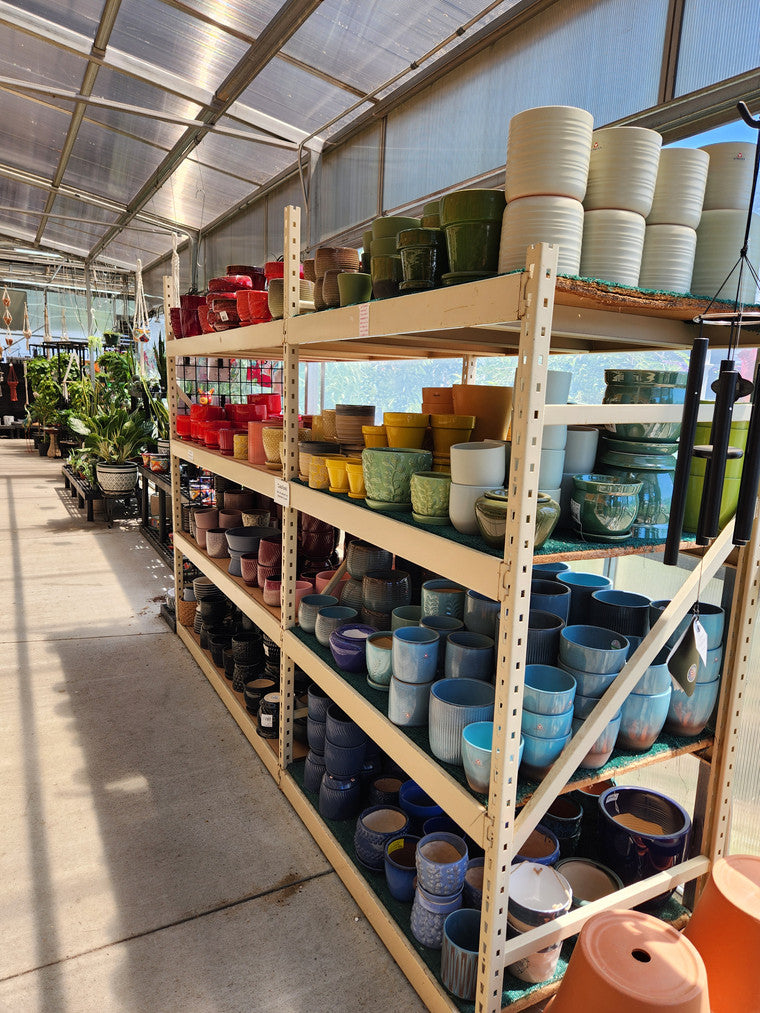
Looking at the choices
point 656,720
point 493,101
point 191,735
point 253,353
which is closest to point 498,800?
point 656,720

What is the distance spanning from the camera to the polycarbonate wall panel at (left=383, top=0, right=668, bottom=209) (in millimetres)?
2086

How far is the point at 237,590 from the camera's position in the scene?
2666mm

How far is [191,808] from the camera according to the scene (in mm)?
2223

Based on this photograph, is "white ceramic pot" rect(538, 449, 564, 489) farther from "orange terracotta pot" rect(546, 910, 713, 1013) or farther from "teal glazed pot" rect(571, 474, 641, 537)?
"orange terracotta pot" rect(546, 910, 713, 1013)

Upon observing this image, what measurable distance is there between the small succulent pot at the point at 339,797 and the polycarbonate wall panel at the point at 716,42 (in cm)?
239

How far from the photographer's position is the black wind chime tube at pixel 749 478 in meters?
1.01

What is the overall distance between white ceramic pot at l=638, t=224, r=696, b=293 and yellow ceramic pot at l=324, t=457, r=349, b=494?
899 millimetres

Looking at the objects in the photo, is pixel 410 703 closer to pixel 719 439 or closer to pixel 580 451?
pixel 580 451

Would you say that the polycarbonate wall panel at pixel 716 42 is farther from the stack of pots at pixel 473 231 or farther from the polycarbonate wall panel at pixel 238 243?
the polycarbonate wall panel at pixel 238 243

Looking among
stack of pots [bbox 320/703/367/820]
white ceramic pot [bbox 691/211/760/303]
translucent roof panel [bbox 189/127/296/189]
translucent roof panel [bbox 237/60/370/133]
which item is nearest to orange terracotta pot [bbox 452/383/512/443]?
white ceramic pot [bbox 691/211/760/303]

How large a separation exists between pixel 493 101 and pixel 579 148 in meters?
1.86

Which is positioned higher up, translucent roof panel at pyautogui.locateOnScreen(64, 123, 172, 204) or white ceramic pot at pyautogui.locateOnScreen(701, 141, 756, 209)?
translucent roof panel at pyautogui.locateOnScreen(64, 123, 172, 204)

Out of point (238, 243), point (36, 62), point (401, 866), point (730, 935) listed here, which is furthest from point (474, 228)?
point (238, 243)

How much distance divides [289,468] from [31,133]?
5575 millimetres
